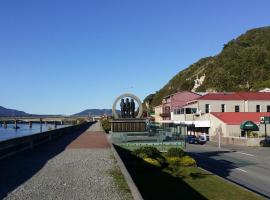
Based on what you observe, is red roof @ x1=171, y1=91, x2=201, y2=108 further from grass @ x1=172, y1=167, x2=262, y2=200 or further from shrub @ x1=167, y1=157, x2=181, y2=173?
grass @ x1=172, y1=167, x2=262, y2=200

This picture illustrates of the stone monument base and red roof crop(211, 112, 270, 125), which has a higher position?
red roof crop(211, 112, 270, 125)

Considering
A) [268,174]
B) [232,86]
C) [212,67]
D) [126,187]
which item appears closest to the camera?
[126,187]

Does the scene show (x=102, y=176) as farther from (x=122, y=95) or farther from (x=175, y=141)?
(x=122, y=95)

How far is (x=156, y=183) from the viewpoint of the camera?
18984mm

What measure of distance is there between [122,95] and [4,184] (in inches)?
1463

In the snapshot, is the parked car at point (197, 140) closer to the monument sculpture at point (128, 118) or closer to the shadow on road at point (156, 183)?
the monument sculpture at point (128, 118)

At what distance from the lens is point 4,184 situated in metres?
13.3

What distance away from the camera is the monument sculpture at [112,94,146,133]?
140 feet

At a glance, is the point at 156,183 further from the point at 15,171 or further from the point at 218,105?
the point at 218,105

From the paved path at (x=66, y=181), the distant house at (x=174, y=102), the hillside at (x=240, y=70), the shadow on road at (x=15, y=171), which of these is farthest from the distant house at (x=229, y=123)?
the paved path at (x=66, y=181)

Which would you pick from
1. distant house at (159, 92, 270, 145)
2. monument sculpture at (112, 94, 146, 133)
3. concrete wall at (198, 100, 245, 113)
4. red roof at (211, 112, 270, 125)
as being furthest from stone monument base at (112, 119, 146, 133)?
concrete wall at (198, 100, 245, 113)

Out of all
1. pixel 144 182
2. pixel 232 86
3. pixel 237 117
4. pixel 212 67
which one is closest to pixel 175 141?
pixel 144 182

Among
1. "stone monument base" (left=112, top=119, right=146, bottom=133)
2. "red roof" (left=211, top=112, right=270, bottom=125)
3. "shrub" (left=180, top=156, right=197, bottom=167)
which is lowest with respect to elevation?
"shrub" (left=180, top=156, right=197, bottom=167)

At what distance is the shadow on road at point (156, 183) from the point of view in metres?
16.8
